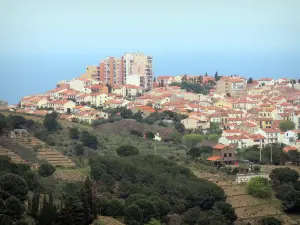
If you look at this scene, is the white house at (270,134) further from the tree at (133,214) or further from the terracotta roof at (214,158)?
the tree at (133,214)

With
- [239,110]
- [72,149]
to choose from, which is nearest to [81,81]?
[239,110]

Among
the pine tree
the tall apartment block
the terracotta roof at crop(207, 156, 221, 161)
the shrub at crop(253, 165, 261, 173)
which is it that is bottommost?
the shrub at crop(253, 165, 261, 173)

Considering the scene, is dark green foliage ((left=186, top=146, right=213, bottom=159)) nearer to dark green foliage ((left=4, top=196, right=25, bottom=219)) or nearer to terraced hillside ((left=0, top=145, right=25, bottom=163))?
terraced hillside ((left=0, top=145, right=25, bottom=163))

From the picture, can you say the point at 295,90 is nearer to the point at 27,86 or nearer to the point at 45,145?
the point at 27,86

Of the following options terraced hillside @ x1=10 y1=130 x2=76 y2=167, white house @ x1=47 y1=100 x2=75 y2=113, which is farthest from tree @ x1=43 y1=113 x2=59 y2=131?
white house @ x1=47 y1=100 x2=75 y2=113

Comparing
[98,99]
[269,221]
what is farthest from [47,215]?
[98,99]

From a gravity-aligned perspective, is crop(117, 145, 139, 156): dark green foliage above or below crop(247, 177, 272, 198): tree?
above
